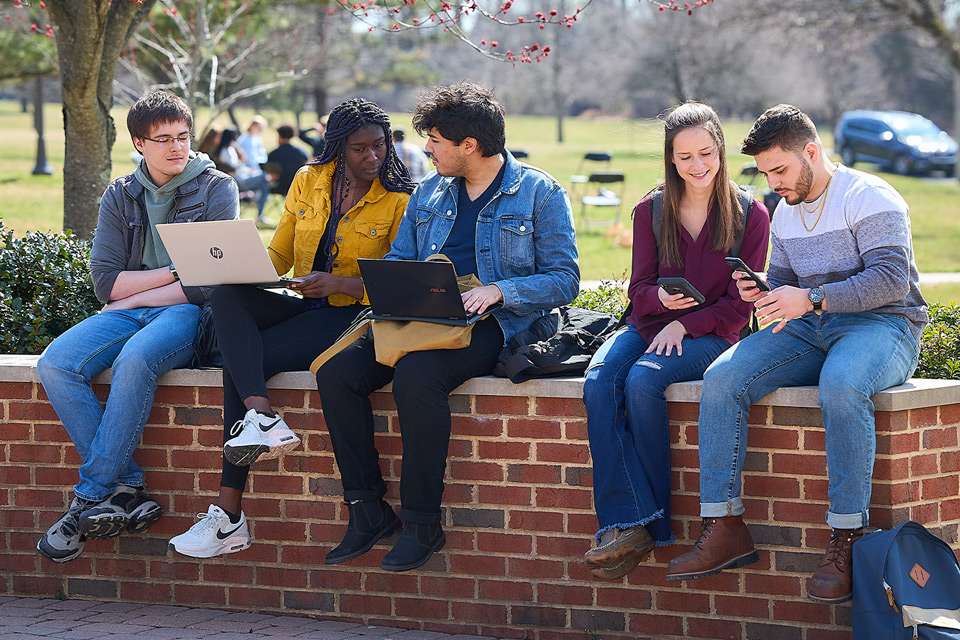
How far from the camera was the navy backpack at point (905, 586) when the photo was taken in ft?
11.1

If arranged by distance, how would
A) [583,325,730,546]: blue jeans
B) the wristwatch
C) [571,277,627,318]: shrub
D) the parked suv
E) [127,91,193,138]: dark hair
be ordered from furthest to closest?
the parked suv, [571,277,627,318]: shrub, [127,91,193,138]: dark hair, [583,325,730,546]: blue jeans, the wristwatch

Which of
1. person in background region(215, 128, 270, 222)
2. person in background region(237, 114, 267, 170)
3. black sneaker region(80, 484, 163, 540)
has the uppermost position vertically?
person in background region(237, 114, 267, 170)

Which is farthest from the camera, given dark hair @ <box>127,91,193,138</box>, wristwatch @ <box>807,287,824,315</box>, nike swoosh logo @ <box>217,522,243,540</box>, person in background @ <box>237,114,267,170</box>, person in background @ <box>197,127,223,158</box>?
person in background @ <box>237,114,267,170</box>

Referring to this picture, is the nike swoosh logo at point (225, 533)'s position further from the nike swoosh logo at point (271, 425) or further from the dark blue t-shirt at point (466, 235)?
the dark blue t-shirt at point (466, 235)

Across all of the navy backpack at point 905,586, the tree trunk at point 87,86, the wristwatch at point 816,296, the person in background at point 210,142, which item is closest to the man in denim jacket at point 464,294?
the wristwatch at point 816,296

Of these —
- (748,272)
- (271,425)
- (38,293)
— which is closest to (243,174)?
(38,293)

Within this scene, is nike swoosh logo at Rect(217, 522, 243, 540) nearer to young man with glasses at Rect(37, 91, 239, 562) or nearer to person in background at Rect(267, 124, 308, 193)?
young man with glasses at Rect(37, 91, 239, 562)

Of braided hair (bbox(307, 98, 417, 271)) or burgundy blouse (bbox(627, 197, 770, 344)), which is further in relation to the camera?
braided hair (bbox(307, 98, 417, 271))

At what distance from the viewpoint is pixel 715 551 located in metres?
3.69

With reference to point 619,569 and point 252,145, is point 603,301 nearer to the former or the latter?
point 619,569

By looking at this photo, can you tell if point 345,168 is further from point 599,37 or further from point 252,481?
point 599,37

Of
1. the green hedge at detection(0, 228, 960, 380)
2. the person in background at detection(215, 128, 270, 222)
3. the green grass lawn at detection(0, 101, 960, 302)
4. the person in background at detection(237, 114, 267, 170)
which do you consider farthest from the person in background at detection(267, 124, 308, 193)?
the green hedge at detection(0, 228, 960, 380)

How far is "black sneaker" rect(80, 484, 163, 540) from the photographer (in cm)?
419

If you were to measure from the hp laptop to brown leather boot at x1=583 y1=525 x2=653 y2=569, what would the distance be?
1572 mm
